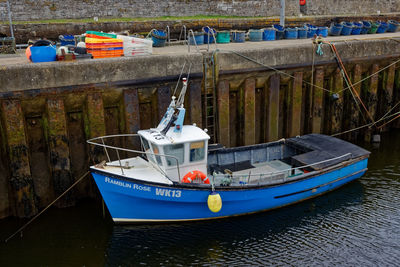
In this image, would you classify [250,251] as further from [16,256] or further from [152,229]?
[16,256]

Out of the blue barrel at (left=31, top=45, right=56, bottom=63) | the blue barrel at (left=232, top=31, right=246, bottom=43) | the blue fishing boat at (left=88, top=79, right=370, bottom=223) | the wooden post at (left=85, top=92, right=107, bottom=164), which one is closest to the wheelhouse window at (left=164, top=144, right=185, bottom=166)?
the blue fishing boat at (left=88, top=79, right=370, bottom=223)

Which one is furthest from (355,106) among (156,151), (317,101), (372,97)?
(156,151)

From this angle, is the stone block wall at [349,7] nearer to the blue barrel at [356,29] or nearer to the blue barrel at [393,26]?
the blue barrel at [393,26]

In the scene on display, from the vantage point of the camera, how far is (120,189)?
27.5ft

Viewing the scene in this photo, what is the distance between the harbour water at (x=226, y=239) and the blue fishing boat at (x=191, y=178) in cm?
38

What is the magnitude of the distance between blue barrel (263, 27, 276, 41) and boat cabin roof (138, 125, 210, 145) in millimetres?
8757

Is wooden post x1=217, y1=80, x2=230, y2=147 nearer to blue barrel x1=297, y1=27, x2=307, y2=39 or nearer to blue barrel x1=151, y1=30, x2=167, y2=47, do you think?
blue barrel x1=151, y1=30, x2=167, y2=47

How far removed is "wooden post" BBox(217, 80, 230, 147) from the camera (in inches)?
431

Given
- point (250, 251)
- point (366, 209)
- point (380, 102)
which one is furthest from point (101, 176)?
point (380, 102)

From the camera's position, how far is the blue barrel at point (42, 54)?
1005 centimetres

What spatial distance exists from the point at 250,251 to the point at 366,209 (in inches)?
138

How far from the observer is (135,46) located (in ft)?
35.7

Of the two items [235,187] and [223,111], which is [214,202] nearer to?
[235,187]

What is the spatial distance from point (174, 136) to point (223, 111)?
267 centimetres
